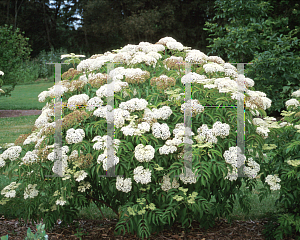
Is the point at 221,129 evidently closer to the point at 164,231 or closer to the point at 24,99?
the point at 164,231

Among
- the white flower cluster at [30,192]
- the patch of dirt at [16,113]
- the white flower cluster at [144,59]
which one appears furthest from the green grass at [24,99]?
the white flower cluster at [144,59]

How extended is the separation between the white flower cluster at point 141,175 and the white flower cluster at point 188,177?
29 centimetres

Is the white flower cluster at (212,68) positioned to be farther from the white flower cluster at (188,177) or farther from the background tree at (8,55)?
the background tree at (8,55)

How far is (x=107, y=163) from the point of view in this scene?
2.48 meters

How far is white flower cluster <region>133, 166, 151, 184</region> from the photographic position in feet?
8.12

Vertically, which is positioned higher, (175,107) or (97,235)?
(175,107)

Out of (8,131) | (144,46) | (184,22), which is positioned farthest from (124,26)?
(144,46)

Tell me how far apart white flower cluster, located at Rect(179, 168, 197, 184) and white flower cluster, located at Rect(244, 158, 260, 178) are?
0.50 metres

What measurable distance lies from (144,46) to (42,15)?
88.5 ft

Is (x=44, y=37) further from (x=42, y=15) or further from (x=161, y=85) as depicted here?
(x=161, y=85)

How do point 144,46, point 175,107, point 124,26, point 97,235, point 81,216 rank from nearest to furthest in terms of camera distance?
point 175,107 → point 97,235 → point 144,46 → point 81,216 → point 124,26

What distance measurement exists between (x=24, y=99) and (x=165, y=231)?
1081cm

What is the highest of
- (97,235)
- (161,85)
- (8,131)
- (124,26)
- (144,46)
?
(124,26)

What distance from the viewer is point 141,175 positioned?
249cm
